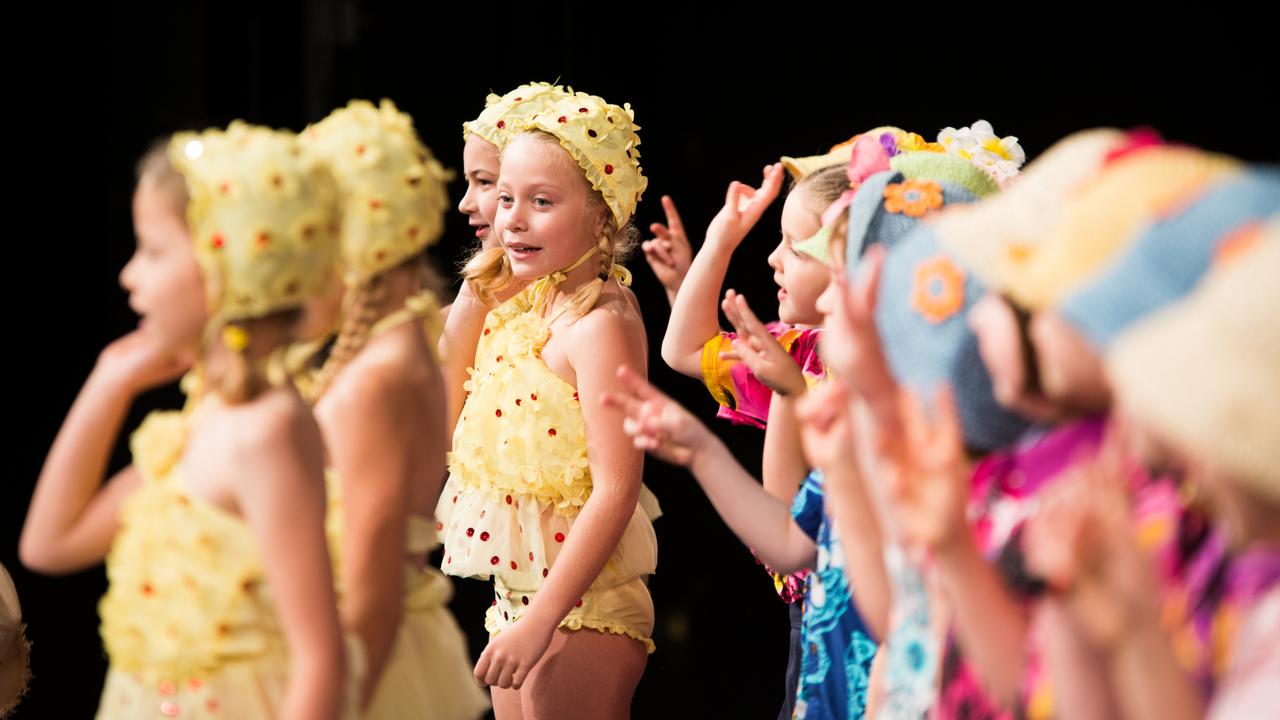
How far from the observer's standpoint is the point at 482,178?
10.3 feet

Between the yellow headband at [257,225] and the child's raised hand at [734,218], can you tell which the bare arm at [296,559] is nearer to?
the yellow headband at [257,225]

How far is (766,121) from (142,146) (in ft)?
6.98

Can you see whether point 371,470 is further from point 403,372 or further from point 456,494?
point 456,494

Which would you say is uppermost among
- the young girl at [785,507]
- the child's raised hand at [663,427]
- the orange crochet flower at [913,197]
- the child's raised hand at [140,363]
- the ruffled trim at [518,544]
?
the orange crochet flower at [913,197]

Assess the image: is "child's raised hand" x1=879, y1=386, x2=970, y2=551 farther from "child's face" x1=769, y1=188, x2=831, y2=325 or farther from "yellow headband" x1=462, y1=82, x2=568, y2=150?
"yellow headband" x1=462, y1=82, x2=568, y2=150

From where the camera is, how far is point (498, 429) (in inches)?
110

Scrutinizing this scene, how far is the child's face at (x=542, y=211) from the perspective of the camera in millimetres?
2805

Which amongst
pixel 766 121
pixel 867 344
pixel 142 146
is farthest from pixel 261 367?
pixel 142 146

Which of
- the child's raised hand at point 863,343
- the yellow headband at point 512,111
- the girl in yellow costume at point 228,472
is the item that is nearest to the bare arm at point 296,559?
the girl in yellow costume at point 228,472

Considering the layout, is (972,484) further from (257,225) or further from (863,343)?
(257,225)

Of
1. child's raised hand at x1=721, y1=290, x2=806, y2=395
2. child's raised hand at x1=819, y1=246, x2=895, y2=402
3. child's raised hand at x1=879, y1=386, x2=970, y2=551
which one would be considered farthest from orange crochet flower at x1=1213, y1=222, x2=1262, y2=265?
child's raised hand at x1=721, y1=290, x2=806, y2=395

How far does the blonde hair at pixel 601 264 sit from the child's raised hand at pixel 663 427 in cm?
79

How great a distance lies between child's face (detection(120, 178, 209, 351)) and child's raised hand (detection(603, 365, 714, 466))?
0.52 metres

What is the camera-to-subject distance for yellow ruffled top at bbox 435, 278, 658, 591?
9.00 ft
